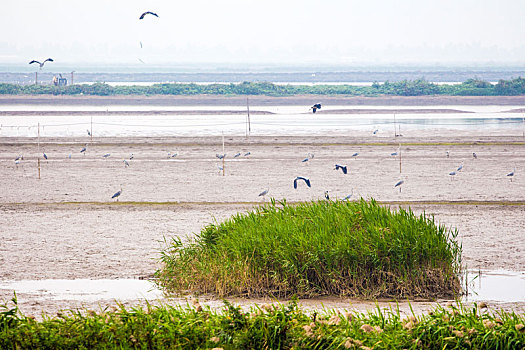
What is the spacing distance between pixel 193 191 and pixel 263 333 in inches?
578

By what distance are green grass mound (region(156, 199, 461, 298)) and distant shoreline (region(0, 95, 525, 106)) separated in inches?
2475

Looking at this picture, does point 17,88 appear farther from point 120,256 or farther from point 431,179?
point 120,256

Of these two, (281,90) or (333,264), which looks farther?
(281,90)

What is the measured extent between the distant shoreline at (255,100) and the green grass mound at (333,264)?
206ft

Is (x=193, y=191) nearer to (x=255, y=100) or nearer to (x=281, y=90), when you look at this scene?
(x=255, y=100)

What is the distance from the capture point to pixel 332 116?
5922 cm

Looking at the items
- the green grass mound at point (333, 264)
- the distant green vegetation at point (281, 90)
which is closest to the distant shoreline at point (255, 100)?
the distant green vegetation at point (281, 90)

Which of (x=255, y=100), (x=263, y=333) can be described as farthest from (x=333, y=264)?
(x=255, y=100)

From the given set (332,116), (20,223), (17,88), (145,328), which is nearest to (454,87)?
(332,116)

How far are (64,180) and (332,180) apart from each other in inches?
341

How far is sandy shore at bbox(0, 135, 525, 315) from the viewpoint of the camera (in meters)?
13.4

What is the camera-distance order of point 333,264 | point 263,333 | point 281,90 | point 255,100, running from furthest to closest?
point 281,90 → point 255,100 → point 333,264 → point 263,333

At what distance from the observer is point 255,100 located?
7788cm

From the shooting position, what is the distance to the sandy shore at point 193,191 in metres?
13.4
